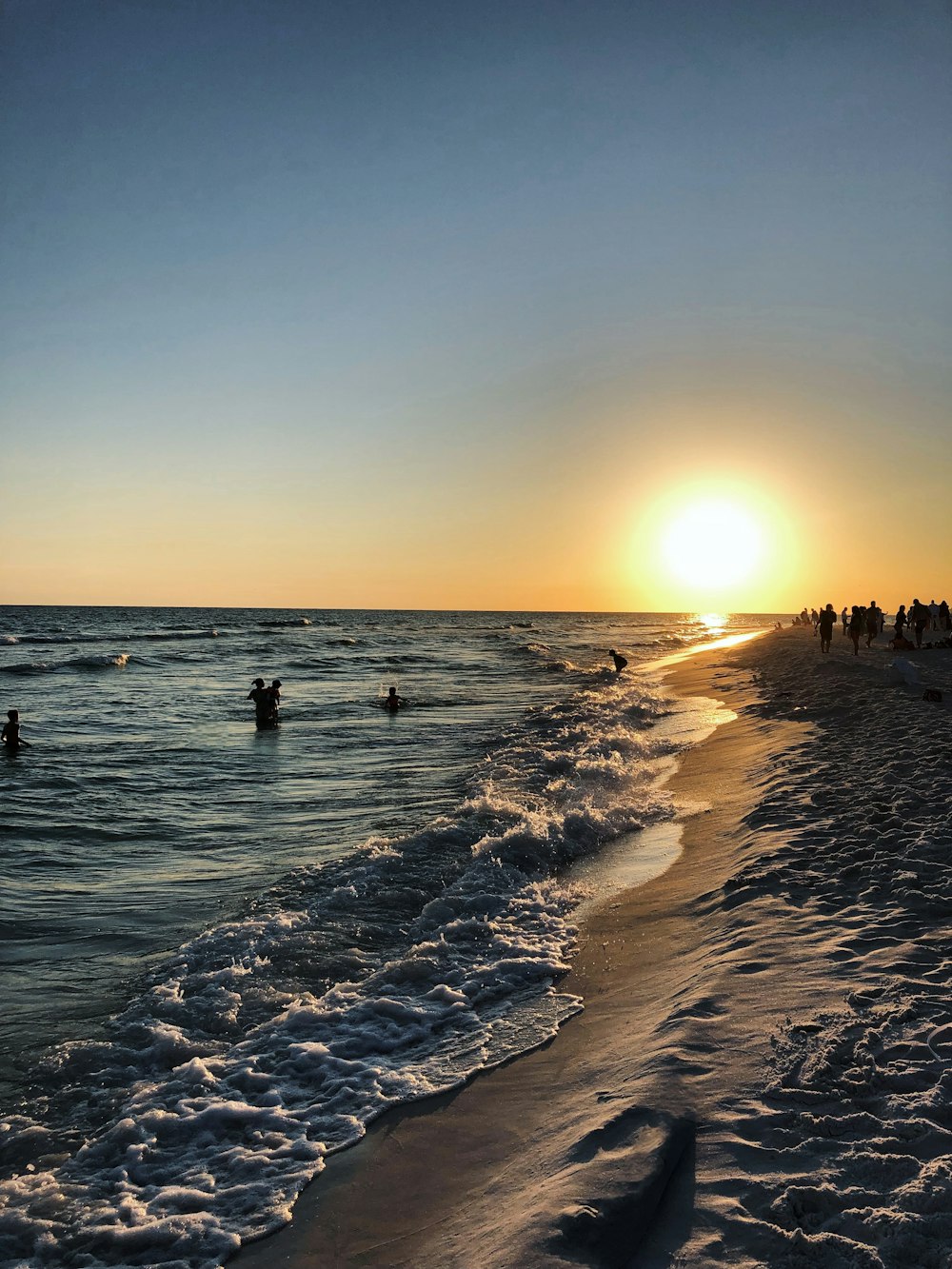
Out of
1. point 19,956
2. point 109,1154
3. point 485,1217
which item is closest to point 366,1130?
point 485,1217

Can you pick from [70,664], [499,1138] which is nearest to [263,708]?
[499,1138]

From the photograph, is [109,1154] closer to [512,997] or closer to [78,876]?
[512,997]

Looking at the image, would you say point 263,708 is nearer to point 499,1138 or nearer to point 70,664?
point 499,1138

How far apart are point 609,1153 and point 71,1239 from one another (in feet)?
9.05

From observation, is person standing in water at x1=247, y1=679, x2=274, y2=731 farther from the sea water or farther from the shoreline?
the shoreline

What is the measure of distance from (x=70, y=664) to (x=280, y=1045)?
47.3 metres

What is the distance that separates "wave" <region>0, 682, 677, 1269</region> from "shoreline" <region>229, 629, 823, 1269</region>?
17 centimetres

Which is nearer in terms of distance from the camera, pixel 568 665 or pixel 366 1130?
pixel 366 1130

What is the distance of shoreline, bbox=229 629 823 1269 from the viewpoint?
143 inches

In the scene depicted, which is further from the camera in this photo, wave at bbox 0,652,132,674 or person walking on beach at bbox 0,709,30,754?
wave at bbox 0,652,132,674

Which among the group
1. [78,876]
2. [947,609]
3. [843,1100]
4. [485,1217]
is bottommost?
[78,876]

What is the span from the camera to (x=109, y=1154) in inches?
179

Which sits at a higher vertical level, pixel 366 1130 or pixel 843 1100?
pixel 843 1100

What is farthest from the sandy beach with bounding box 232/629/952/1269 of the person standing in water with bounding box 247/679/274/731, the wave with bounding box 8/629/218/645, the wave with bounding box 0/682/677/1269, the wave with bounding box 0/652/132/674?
the wave with bounding box 8/629/218/645
